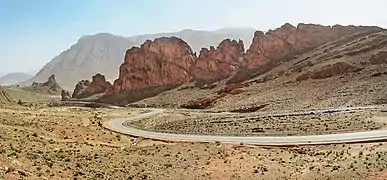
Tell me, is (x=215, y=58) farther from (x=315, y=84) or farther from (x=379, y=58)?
(x=379, y=58)

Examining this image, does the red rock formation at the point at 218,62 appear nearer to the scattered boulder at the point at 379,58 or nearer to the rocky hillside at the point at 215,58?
the rocky hillside at the point at 215,58

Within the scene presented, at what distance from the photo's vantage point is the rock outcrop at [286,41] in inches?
6447

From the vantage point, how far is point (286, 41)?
170 meters

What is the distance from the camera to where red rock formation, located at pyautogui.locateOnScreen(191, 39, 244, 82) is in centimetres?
17200

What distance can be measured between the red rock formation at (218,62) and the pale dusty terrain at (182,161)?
5309 inches

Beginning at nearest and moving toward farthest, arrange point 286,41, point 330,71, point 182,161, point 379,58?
point 182,161, point 379,58, point 330,71, point 286,41

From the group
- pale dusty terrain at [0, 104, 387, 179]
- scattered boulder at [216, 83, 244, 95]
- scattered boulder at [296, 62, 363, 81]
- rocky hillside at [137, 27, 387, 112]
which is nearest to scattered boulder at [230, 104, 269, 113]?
rocky hillside at [137, 27, 387, 112]

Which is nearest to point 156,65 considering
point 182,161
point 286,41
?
point 286,41

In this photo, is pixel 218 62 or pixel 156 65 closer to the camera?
pixel 218 62

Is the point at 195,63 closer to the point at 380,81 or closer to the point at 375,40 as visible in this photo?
the point at 375,40

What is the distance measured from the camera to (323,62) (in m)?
126

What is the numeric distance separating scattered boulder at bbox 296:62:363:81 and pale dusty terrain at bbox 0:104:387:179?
3199 inches

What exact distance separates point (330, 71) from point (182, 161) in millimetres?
89016

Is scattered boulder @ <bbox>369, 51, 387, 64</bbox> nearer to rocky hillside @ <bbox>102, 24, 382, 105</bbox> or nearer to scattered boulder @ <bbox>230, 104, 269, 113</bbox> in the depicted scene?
scattered boulder @ <bbox>230, 104, 269, 113</bbox>
